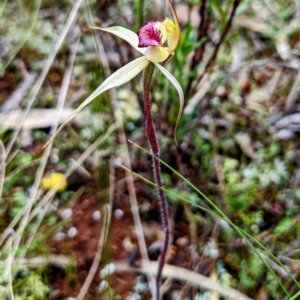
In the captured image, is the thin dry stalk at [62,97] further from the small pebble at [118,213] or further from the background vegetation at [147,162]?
the small pebble at [118,213]

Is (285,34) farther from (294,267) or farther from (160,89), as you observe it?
(294,267)

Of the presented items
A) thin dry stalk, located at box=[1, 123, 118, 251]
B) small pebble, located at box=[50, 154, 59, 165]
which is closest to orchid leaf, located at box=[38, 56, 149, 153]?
thin dry stalk, located at box=[1, 123, 118, 251]

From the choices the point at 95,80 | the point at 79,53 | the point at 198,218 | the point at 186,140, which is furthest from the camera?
the point at 79,53

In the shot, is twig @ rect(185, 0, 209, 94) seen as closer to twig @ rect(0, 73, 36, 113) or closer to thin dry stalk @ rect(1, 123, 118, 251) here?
thin dry stalk @ rect(1, 123, 118, 251)

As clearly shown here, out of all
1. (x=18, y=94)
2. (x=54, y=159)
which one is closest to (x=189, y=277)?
(x=54, y=159)

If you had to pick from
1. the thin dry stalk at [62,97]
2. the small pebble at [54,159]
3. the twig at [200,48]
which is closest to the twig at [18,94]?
the thin dry stalk at [62,97]

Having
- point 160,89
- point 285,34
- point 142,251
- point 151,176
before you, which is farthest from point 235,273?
point 285,34

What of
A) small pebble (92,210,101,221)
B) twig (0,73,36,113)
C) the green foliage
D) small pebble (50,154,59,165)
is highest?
twig (0,73,36,113)
